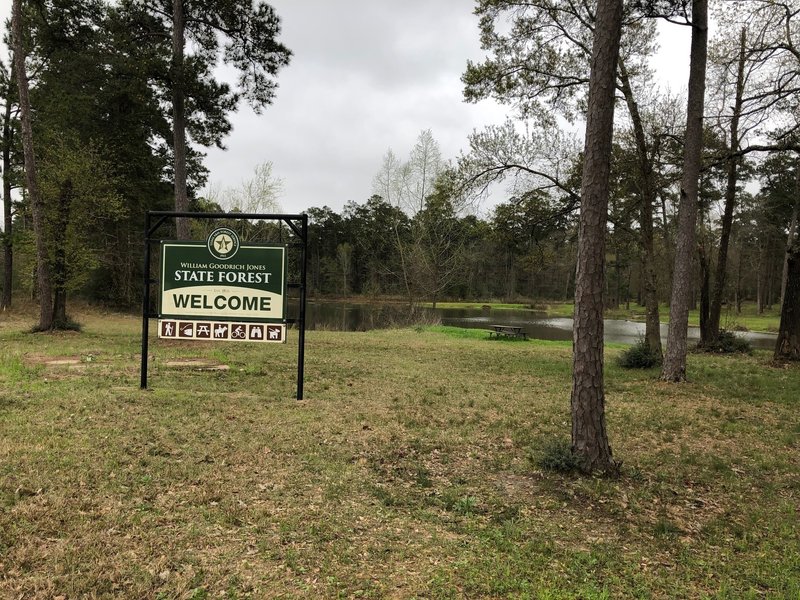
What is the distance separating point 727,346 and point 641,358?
5410 mm

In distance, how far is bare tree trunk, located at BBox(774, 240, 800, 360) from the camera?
11.2 m

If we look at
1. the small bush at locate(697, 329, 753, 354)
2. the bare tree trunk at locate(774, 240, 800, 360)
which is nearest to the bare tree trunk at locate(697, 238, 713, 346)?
the small bush at locate(697, 329, 753, 354)

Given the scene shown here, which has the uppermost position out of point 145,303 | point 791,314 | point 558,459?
point 791,314

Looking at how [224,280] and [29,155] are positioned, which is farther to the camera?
[29,155]

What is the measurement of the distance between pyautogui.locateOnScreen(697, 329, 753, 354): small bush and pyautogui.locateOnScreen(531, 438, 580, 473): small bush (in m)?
12.7

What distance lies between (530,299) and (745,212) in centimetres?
2608

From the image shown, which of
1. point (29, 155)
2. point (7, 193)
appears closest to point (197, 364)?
point (29, 155)

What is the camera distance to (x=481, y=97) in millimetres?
11508

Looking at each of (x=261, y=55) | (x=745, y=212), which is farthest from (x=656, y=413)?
(x=745, y=212)

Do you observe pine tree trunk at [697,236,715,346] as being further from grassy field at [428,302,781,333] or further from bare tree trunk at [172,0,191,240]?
bare tree trunk at [172,0,191,240]

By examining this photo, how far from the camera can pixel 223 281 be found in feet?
21.4

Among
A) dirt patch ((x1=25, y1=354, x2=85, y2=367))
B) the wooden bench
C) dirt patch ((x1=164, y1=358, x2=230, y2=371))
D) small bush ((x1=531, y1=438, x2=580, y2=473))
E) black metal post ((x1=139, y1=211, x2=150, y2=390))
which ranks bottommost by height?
the wooden bench

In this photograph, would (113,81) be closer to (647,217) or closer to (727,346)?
(647,217)

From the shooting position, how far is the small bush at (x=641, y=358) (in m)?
11.2
